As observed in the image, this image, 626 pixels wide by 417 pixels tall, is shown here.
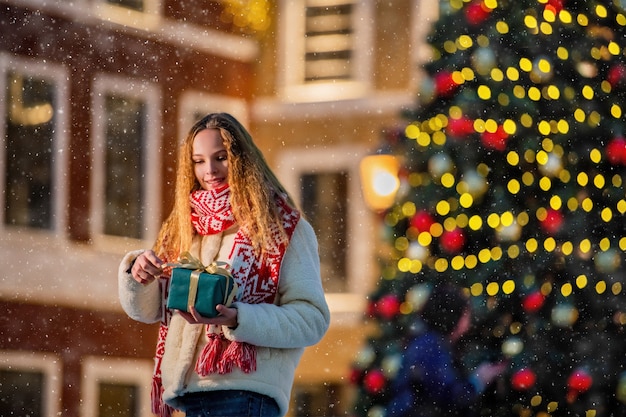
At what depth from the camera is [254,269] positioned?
8.93 ft

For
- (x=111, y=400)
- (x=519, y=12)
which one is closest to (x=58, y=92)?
(x=111, y=400)

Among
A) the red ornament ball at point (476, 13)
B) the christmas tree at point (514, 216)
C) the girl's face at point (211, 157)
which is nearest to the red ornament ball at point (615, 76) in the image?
the christmas tree at point (514, 216)

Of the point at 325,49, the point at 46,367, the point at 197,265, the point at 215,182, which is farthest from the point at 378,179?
the point at 197,265

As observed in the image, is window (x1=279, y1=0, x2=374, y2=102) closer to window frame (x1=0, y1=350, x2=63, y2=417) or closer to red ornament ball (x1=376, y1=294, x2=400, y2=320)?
red ornament ball (x1=376, y1=294, x2=400, y2=320)

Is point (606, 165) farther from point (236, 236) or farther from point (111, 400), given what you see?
point (236, 236)

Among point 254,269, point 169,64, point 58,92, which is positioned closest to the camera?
point 254,269

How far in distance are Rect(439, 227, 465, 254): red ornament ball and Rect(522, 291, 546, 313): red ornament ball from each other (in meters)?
0.34

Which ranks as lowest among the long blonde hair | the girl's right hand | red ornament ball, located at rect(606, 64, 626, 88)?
the girl's right hand

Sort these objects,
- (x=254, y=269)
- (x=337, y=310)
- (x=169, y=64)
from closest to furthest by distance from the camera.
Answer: (x=254, y=269) → (x=169, y=64) → (x=337, y=310)

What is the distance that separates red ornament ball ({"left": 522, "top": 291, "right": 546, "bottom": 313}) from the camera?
4.68 m

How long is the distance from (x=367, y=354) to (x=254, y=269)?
2.01 metres

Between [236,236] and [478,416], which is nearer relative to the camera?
[236,236]

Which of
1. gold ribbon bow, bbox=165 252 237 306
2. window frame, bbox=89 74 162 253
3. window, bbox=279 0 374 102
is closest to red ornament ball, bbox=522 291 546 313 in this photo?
window, bbox=279 0 374 102

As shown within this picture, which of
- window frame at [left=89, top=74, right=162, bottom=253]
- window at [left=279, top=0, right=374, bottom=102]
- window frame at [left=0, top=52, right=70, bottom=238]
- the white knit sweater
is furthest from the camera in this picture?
window at [left=279, top=0, right=374, bottom=102]
